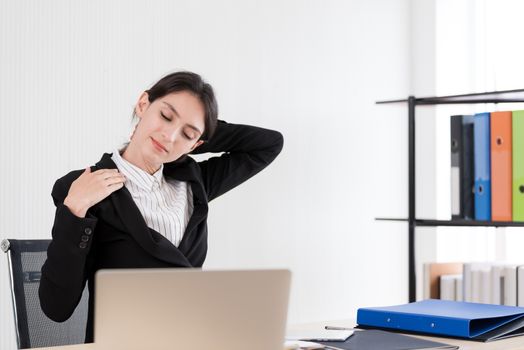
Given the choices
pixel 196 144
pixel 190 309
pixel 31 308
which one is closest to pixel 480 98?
pixel 196 144

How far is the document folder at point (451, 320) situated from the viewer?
5.59ft

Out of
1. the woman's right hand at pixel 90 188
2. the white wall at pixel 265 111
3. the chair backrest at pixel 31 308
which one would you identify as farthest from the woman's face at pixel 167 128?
the white wall at pixel 265 111

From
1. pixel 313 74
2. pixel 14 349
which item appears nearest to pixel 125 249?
pixel 14 349

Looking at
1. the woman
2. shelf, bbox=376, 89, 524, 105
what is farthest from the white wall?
the woman

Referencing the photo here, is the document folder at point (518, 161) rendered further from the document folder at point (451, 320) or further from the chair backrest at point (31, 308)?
the chair backrest at point (31, 308)

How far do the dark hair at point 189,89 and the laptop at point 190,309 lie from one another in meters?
0.94

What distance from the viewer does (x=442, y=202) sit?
12.3 feet

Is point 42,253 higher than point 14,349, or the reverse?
point 42,253

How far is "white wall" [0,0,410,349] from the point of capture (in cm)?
263

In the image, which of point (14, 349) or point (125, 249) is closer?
point (125, 249)

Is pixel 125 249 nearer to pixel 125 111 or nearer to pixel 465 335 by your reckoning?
pixel 465 335

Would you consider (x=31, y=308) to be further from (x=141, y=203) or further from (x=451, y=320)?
(x=451, y=320)

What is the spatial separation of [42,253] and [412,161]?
1734mm

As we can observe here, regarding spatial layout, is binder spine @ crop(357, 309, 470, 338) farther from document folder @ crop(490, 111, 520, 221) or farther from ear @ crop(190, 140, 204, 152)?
document folder @ crop(490, 111, 520, 221)
